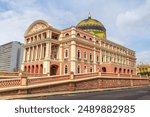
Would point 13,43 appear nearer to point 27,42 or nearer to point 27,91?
point 27,42

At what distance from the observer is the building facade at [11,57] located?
405 feet

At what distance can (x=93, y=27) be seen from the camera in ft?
172

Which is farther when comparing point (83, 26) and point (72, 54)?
point (83, 26)

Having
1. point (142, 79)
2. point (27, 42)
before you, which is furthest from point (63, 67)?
point (142, 79)

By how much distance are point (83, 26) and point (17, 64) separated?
281ft

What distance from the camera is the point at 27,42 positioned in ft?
145

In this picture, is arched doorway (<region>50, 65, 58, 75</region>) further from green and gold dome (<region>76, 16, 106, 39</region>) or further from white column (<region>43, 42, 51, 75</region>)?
green and gold dome (<region>76, 16, 106, 39</region>)

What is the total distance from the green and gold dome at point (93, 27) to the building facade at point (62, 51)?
255 inches

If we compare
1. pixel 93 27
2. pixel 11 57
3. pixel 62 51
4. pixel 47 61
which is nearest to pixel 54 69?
pixel 47 61

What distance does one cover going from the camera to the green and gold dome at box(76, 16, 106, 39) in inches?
2060

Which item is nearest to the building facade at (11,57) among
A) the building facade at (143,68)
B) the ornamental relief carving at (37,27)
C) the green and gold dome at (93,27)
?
the building facade at (143,68)

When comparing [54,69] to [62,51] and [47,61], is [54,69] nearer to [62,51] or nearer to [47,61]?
[47,61]

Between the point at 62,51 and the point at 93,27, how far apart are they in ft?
57.7

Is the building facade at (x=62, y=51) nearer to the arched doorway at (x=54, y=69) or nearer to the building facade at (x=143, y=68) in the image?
the arched doorway at (x=54, y=69)
